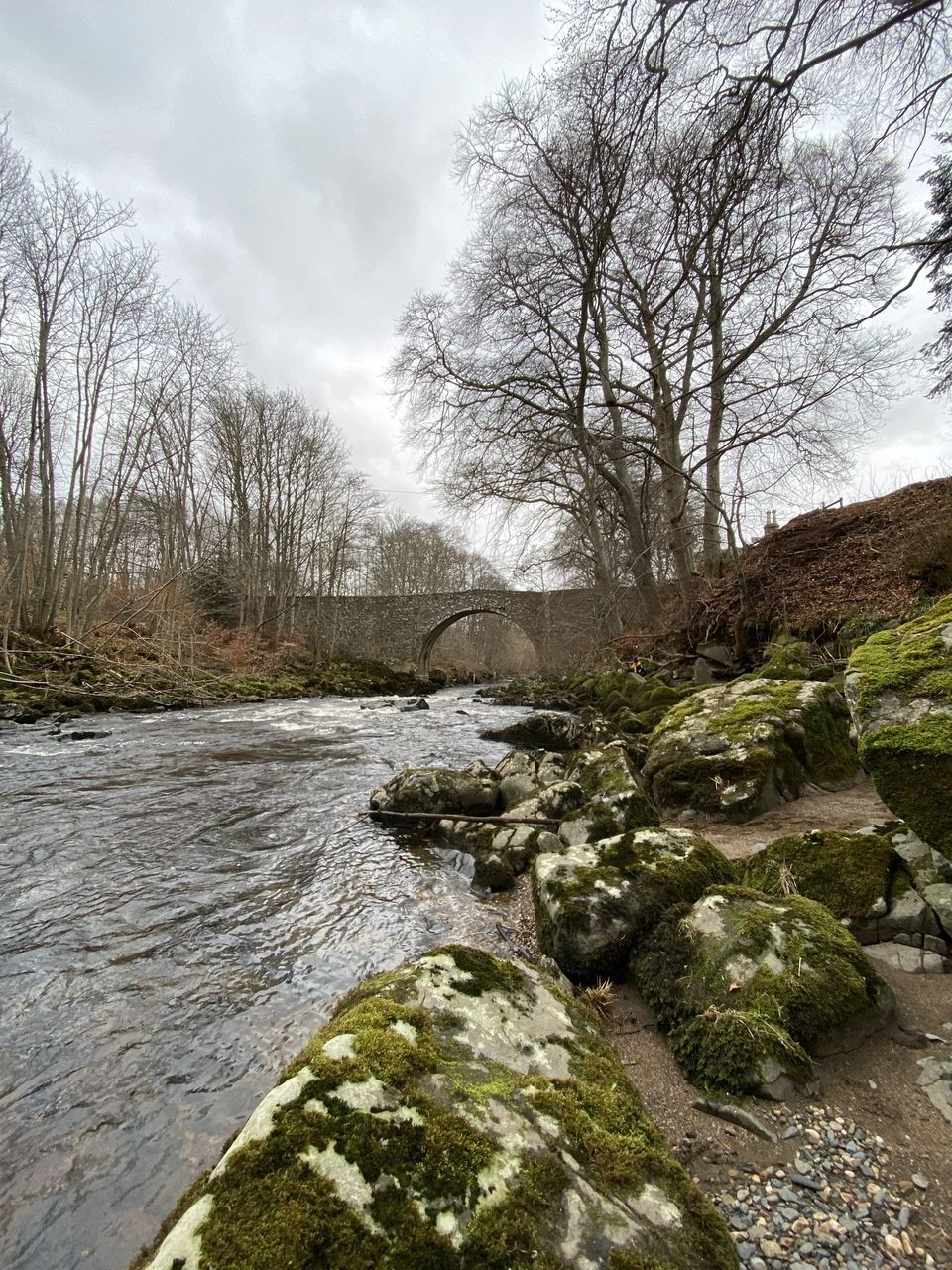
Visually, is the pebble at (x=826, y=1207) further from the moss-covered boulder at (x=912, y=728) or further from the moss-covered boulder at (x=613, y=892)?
the moss-covered boulder at (x=912, y=728)

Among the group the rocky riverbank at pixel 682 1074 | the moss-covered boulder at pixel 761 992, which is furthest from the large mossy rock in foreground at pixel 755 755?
the moss-covered boulder at pixel 761 992

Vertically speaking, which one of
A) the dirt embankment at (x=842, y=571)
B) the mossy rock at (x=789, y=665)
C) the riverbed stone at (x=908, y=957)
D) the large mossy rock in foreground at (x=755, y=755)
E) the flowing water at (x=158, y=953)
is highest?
the dirt embankment at (x=842, y=571)

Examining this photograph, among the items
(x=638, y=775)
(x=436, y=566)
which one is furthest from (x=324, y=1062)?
(x=436, y=566)

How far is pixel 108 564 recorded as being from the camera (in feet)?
50.9

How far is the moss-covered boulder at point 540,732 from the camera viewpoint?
10016 mm

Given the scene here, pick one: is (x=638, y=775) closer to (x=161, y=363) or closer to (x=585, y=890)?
(x=585, y=890)

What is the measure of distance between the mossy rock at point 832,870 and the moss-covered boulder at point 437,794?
288 centimetres

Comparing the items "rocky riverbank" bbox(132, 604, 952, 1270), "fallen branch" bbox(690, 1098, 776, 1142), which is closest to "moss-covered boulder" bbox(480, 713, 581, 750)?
"rocky riverbank" bbox(132, 604, 952, 1270)

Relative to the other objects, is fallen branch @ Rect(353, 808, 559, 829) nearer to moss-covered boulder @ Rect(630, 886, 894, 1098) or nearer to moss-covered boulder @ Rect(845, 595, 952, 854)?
moss-covered boulder @ Rect(630, 886, 894, 1098)

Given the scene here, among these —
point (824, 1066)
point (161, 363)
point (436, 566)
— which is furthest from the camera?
point (436, 566)

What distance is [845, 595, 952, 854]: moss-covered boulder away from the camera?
2.18m

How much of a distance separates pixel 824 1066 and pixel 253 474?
2723cm

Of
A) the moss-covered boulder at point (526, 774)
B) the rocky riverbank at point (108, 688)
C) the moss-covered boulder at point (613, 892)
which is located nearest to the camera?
the moss-covered boulder at point (613, 892)

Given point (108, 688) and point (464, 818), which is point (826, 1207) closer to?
point (464, 818)
